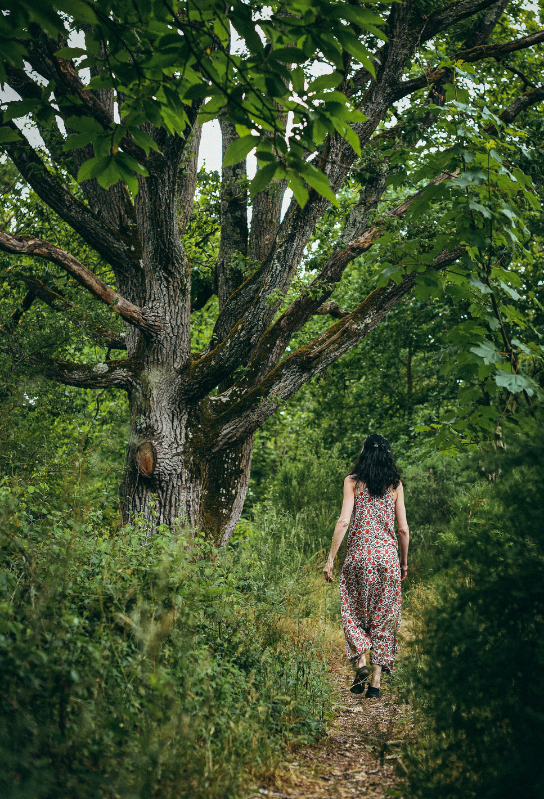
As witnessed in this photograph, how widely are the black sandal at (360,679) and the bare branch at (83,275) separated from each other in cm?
379

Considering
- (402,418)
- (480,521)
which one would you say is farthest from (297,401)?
(480,521)

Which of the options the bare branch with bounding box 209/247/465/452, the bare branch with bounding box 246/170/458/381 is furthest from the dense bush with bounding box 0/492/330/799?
the bare branch with bounding box 246/170/458/381

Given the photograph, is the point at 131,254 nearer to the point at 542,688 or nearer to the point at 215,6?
the point at 215,6

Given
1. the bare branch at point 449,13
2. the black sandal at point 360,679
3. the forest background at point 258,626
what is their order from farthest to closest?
the bare branch at point 449,13 → the black sandal at point 360,679 → the forest background at point 258,626

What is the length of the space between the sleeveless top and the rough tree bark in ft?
4.47

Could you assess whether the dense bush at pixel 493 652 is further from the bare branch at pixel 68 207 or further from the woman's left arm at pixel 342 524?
the bare branch at pixel 68 207

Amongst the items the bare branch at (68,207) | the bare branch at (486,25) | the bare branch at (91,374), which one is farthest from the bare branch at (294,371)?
the bare branch at (486,25)

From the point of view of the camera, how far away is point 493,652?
→ 88.9 inches

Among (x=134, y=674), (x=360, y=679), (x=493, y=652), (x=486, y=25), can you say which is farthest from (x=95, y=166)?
(x=486, y=25)

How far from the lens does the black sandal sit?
4.27 metres

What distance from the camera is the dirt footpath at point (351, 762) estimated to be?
2586mm

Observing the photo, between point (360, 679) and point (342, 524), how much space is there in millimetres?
1187

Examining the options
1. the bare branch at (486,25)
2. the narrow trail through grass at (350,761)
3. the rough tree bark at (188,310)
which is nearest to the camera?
the narrow trail through grass at (350,761)

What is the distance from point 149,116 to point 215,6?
A: 1.75 ft
